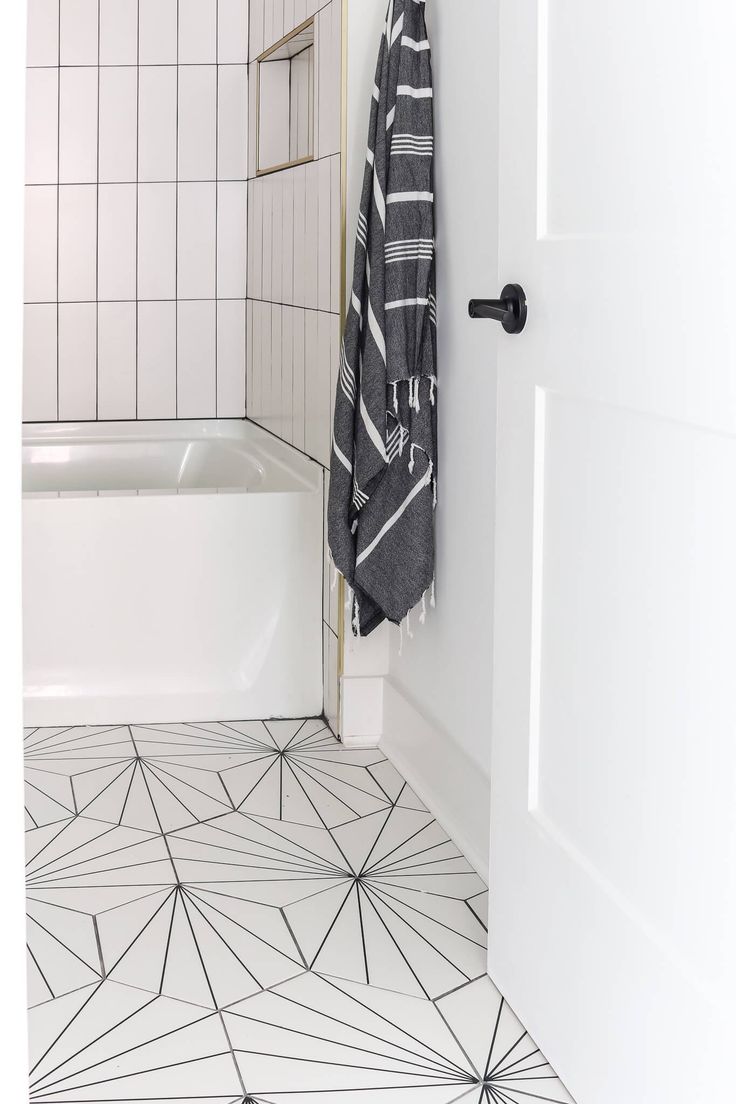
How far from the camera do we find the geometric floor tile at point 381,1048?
1372mm

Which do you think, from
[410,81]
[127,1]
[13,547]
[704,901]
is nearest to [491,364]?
[410,81]

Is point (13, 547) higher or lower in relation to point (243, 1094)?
higher

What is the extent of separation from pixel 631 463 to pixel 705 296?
0.21m

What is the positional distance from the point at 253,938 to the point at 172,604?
1.07m

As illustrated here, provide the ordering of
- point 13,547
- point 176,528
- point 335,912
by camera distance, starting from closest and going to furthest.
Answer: point 13,547 → point 335,912 → point 176,528

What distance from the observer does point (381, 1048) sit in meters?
1.46

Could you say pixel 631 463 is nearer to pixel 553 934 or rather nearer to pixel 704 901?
pixel 704 901

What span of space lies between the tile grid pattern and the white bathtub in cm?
9

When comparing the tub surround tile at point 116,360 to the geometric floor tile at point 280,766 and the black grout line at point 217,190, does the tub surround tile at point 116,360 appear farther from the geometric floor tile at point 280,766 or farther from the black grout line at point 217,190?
the geometric floor tile at point 280,766

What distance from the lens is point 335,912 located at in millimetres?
1819

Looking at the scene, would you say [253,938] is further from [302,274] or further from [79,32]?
[79,32]

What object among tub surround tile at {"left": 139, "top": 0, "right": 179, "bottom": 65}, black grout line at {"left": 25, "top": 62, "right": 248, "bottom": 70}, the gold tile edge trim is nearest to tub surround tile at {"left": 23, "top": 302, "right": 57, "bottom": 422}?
black grout line at {"left": 25, "top": 62, "right": 248, "bottom": 70}

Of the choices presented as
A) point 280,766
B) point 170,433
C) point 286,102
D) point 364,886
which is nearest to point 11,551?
point 364,886

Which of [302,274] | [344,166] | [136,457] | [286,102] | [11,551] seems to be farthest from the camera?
[136,457]
